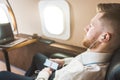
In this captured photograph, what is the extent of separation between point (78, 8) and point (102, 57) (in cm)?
84

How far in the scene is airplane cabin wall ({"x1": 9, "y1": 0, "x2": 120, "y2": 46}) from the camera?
1.76 meters

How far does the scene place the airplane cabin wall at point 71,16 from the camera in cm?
176

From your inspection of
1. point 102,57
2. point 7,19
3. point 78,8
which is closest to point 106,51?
point 102,57

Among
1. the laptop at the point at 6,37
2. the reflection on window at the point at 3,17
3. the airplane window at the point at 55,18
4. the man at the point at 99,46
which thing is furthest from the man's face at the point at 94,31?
the reflection on window at the point at 3,17

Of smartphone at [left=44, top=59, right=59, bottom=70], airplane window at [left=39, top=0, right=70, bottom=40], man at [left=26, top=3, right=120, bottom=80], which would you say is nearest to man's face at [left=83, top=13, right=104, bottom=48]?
man at [left=26, top=3, right=120, bottom=80]

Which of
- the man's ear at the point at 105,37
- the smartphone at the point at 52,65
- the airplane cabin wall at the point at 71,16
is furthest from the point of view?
the airplane cabin wall at the point at 71,16

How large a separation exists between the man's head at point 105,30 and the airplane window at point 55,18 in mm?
767

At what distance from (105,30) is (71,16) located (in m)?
0.85

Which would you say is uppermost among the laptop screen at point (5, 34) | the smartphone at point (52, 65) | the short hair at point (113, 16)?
the short hair at point (113, 16)

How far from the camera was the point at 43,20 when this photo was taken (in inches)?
82.8

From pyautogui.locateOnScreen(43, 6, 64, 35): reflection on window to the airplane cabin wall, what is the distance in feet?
0.39

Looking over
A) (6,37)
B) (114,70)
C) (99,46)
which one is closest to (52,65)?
(99,46)

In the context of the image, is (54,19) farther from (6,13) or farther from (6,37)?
(6,13)

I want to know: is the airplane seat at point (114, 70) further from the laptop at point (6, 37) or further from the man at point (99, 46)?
the laptop at point (6, 37)
